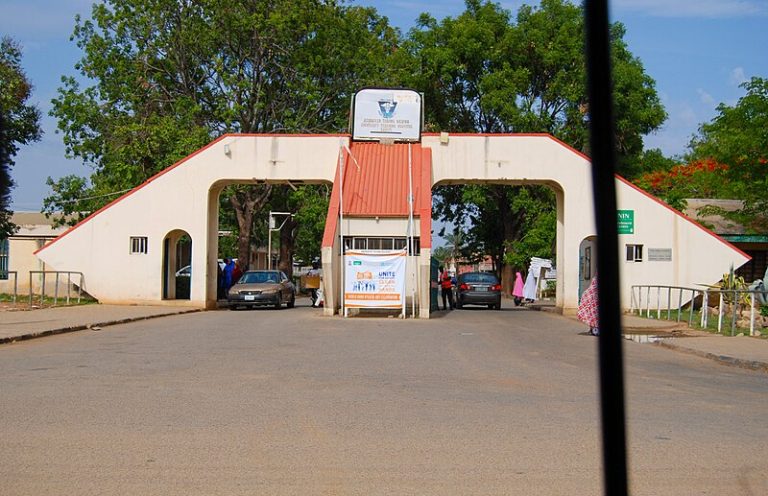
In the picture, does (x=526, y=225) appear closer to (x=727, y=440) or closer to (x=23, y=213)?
(x=23, y=213)

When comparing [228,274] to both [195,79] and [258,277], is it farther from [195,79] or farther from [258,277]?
[195,79]

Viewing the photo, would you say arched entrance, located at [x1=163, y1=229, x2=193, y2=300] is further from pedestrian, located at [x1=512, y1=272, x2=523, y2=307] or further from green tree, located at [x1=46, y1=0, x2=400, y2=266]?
pedestrian, located at [x1=512, y1=272, x2=523, y2=307]

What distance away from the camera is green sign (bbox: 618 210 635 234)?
32688 millimetres

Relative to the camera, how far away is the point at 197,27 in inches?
1738

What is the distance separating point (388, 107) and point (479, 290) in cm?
785

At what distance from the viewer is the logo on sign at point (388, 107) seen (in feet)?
115

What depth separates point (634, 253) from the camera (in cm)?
3284

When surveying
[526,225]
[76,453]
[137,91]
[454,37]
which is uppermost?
[454,37]

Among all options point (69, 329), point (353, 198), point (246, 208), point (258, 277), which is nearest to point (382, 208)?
point (353, 198)

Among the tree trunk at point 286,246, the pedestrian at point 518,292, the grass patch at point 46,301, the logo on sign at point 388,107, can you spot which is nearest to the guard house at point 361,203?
the grass patch at point 46,301

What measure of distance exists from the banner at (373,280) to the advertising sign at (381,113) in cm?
814

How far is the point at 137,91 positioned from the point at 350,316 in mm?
22375

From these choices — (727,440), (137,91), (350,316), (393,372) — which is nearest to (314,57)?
(137,91)

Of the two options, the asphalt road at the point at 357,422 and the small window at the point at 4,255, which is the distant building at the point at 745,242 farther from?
the small window at the point at 4,255
